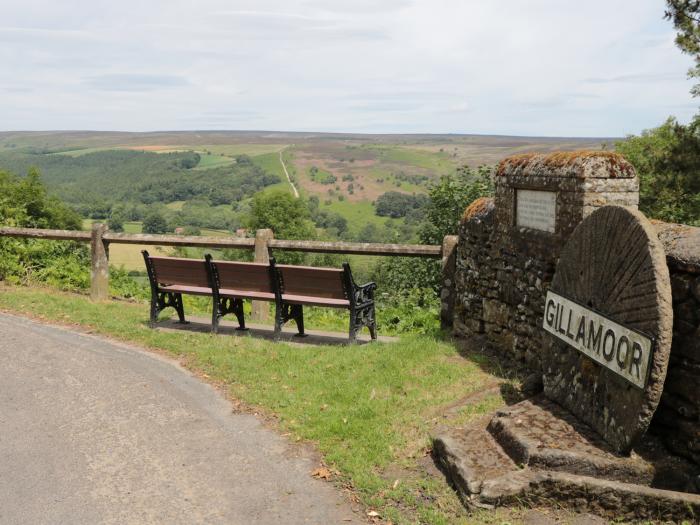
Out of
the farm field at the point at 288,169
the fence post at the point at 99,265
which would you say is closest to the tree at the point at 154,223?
the farm field at the point at 288,169

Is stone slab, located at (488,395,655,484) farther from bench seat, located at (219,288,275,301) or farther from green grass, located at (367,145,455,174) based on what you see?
green grass, located at (367,145,455,174)

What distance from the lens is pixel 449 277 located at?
26.0 feet

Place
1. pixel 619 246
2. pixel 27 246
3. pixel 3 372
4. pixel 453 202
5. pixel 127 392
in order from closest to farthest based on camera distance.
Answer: pixel 619 246
pixel 127 392
pixel 3 372
pixel 27 246
pixel 453 202

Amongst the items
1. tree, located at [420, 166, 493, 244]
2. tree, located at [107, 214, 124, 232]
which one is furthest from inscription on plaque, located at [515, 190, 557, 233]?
tree, located at [107, 214, 124, 232]

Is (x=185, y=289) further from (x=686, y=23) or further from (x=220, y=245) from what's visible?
(x=686, y=23)

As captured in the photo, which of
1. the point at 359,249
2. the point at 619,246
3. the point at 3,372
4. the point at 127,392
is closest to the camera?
the point at 619,246

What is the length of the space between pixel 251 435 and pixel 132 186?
9048 centimetres

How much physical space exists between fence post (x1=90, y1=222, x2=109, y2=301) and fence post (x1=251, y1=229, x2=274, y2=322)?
2.45 m

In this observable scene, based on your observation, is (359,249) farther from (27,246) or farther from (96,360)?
(27,246)

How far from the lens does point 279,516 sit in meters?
4.13

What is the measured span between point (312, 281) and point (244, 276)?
889mm

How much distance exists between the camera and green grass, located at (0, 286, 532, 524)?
4.34 m

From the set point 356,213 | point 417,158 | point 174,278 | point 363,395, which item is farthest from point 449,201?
point 417,158

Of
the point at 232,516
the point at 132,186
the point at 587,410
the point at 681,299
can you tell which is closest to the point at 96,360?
the point at 232,516
